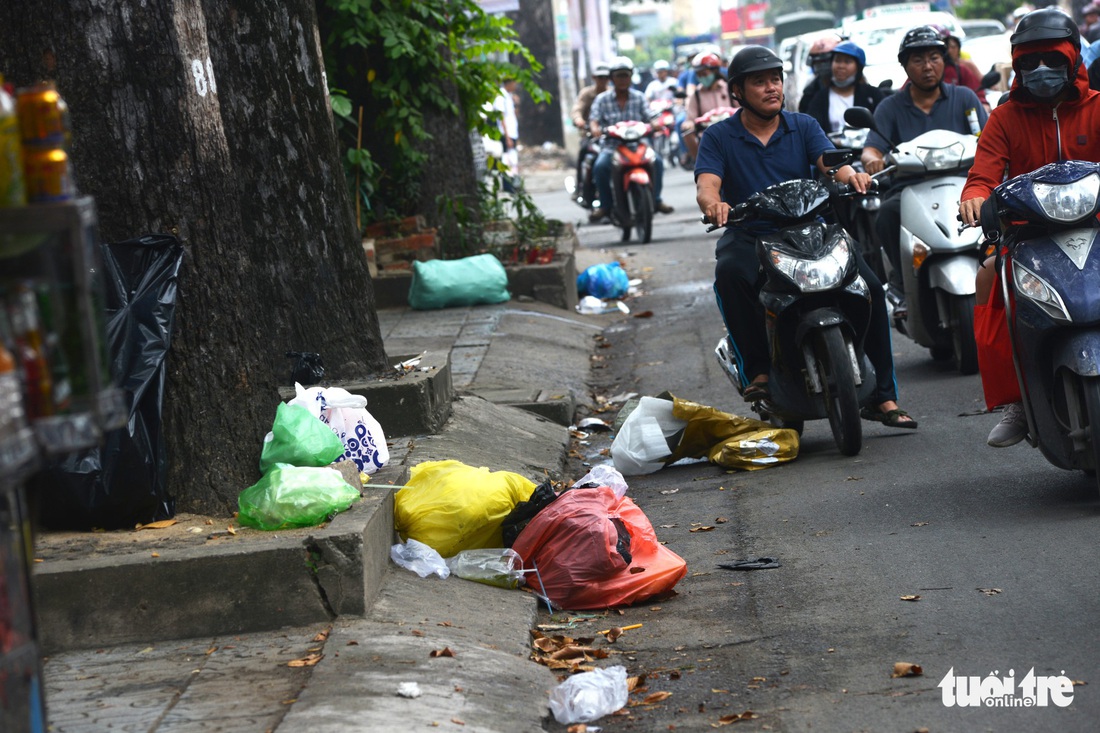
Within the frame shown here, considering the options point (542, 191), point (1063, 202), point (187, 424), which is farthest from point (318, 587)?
point (542, 191)

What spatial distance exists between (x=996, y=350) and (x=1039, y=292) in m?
0.47

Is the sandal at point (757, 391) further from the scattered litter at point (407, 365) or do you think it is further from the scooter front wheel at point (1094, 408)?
the scooter front wheel at point (1094, 408)

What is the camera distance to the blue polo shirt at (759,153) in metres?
7.11

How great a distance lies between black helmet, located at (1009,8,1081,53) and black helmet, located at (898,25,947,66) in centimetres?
284

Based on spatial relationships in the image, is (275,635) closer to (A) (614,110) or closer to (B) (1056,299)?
(B) (1056,299)

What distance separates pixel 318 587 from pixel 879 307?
3.56 m

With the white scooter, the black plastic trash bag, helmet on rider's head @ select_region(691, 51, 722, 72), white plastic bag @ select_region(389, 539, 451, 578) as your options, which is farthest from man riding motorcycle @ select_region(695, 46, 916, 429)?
helmet on rider's head @ select_region(691, 51, 722, 72)

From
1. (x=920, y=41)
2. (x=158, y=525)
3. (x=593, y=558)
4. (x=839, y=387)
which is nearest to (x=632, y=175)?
(x=920, y=41)

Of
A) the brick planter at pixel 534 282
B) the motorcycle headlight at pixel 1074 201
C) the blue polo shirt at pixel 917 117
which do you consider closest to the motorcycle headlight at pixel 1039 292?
the motorcycle headlight at pixel 1074 201

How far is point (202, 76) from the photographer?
197 inches

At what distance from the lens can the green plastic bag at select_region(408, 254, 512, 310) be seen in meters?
10.6

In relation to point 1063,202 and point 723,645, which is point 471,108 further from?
point 723,645

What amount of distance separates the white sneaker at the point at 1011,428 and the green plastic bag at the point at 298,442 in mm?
Answer: 2574

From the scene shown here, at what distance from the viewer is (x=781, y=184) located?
264 inches
